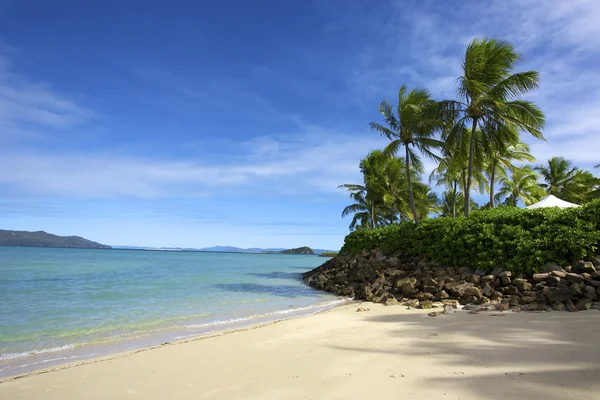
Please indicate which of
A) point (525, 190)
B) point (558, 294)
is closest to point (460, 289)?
point (558, 294)

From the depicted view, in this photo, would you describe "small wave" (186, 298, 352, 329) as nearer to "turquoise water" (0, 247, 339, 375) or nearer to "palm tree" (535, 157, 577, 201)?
"turquoise water" (0, 247, 339, 375)

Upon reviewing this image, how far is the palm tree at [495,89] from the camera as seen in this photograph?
1392cm

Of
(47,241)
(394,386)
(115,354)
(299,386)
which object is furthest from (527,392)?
(47,241)

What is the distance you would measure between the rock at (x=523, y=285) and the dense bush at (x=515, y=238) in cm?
Answer: 77

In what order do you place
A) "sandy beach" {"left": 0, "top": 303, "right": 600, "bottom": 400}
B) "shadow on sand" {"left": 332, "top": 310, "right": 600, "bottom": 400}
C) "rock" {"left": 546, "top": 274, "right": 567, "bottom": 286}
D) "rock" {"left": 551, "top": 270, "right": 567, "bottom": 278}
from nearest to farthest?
"shadow on sand" {"left": 332, "top": 310, "right": 600, "bottom": 400} < "sandy beach" {"left": 0, "top": 303, "right": 600, "bottom": 400} < "rock" {"left": 546, "top": 274, "right": 567, "bottom": 286} < "rock" {"left": 551, "top": 270, "right": 567, "bottom": 278}

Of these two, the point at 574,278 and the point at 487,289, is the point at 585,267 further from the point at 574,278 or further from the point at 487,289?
the point at 487,289

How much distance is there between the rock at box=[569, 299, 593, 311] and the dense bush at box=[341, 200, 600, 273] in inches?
96.7

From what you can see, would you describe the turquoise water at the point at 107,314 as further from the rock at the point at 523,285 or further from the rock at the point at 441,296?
the rock at the point at 523,285

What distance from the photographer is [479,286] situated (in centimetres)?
1015

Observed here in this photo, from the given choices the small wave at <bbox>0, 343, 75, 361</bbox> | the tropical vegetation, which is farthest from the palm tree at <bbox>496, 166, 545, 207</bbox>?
the small wave at <bbox>0, 343, 75, 361</bbox>

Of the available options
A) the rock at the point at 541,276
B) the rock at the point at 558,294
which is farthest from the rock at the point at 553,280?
the rock at the point at 558,294

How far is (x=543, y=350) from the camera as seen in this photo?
4496 mm

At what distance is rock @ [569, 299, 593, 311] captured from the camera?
6.94 metres

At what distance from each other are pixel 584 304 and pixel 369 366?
17.7 ft
